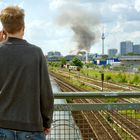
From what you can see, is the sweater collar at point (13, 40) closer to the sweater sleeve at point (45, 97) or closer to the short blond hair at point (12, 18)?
the short blond hair at point (12, 18)

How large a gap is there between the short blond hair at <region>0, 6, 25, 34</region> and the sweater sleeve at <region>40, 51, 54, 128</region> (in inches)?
12.4

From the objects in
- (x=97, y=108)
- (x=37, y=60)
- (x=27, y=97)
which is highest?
(x=37, y=60)

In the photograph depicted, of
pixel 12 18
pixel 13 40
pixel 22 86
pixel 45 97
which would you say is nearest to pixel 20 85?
pixel 22 86

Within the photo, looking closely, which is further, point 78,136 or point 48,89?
point 78,136

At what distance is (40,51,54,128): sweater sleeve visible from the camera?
3.94 meters

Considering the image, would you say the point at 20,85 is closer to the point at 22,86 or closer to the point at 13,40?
the point at 22,86

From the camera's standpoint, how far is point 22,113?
3.80 metres

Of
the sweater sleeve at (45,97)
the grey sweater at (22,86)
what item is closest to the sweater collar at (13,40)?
the grey sweater at (22,86)

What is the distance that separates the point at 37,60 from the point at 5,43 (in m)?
0.29

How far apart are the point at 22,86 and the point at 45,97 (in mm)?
228

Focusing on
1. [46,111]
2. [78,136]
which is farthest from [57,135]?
[46,111]

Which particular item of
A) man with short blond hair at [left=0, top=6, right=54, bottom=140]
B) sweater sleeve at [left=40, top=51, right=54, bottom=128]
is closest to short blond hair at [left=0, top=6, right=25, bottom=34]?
man with short blond hair at [left=0, top=6, right=54, bottom=140]

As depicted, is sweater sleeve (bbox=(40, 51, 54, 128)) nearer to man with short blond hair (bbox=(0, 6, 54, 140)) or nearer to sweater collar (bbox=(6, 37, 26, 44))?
man with short blond hair (bbox=(0, 6, 54, 140))

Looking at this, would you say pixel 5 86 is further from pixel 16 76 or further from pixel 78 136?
pixel 78 136
